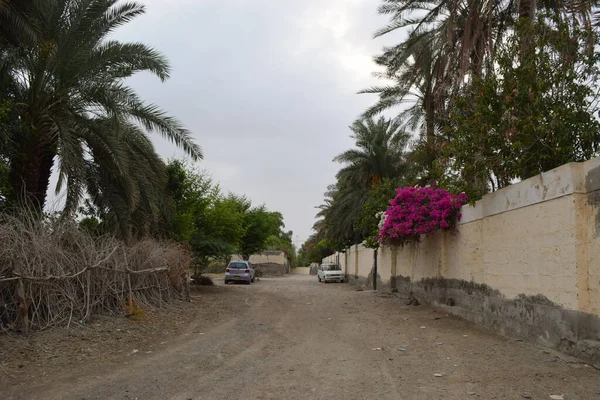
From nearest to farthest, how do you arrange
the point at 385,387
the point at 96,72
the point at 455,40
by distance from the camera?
the point at 385,387
the point at 96,72
the point at 455,40

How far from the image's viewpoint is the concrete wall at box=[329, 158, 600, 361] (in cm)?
740

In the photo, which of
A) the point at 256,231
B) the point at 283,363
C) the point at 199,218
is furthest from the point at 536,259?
the point at 256,231

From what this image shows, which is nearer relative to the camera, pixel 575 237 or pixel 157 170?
pixel 575 237

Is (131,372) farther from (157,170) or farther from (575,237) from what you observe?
(157,170)

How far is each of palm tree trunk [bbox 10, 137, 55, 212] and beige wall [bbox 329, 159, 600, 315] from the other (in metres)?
10.6

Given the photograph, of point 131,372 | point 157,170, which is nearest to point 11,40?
point 157,170

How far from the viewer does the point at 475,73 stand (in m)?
14.2

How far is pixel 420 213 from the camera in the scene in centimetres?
1466

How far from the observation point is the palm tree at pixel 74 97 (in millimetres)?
11734

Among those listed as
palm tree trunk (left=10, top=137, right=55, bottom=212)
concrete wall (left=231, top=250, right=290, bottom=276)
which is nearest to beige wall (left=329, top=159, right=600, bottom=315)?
palm tree trunk (left=10, top=137, right=55, bottom=212)

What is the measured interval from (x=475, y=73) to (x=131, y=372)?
11.9 metres

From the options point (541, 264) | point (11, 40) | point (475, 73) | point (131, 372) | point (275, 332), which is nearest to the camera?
point (131, 372)

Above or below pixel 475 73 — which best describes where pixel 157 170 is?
below

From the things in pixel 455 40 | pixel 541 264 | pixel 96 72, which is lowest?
pixel 541 264
